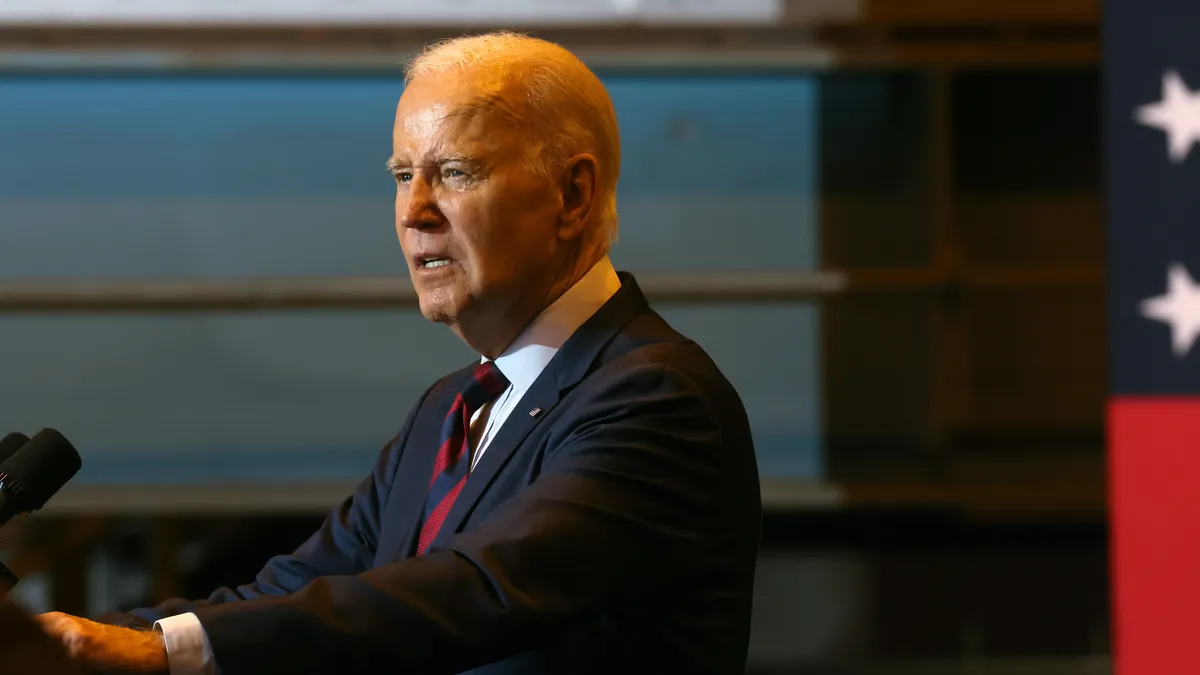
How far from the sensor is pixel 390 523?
171 cm

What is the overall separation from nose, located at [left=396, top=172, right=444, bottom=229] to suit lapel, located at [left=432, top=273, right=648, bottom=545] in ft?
0.70

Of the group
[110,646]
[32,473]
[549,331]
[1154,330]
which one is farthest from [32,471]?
[1154,330]

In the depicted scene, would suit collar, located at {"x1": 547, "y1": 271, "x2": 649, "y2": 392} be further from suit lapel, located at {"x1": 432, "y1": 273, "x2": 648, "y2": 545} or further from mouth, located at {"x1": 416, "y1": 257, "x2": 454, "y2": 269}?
mouth, located at {"x1": 416, "y1": 257, "x2": 454, "y2": 269}

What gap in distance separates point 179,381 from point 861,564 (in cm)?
247

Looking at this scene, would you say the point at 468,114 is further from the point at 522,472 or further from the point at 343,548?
the point at 343,548

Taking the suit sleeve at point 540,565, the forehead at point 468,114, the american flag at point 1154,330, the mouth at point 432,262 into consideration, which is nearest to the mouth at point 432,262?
the mouth at point 432,262

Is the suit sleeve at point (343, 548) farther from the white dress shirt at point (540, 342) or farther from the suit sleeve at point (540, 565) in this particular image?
the suit sleeve at point (540, 565)

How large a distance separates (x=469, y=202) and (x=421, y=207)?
7 cm

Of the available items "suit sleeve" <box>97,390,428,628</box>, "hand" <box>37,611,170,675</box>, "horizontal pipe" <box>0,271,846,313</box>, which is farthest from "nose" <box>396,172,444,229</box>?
"horizontal pipe" <box>0,271,846,313</box>

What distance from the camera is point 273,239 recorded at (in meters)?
4.77

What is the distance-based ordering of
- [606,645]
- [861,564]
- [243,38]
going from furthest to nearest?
[861,564], [243,38], [606,645]

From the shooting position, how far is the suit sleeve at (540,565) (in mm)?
1281

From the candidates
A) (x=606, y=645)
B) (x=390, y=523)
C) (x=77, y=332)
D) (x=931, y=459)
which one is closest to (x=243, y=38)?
(x=77, y=332)

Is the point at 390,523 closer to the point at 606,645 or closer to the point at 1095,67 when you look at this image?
the point at 606,645
